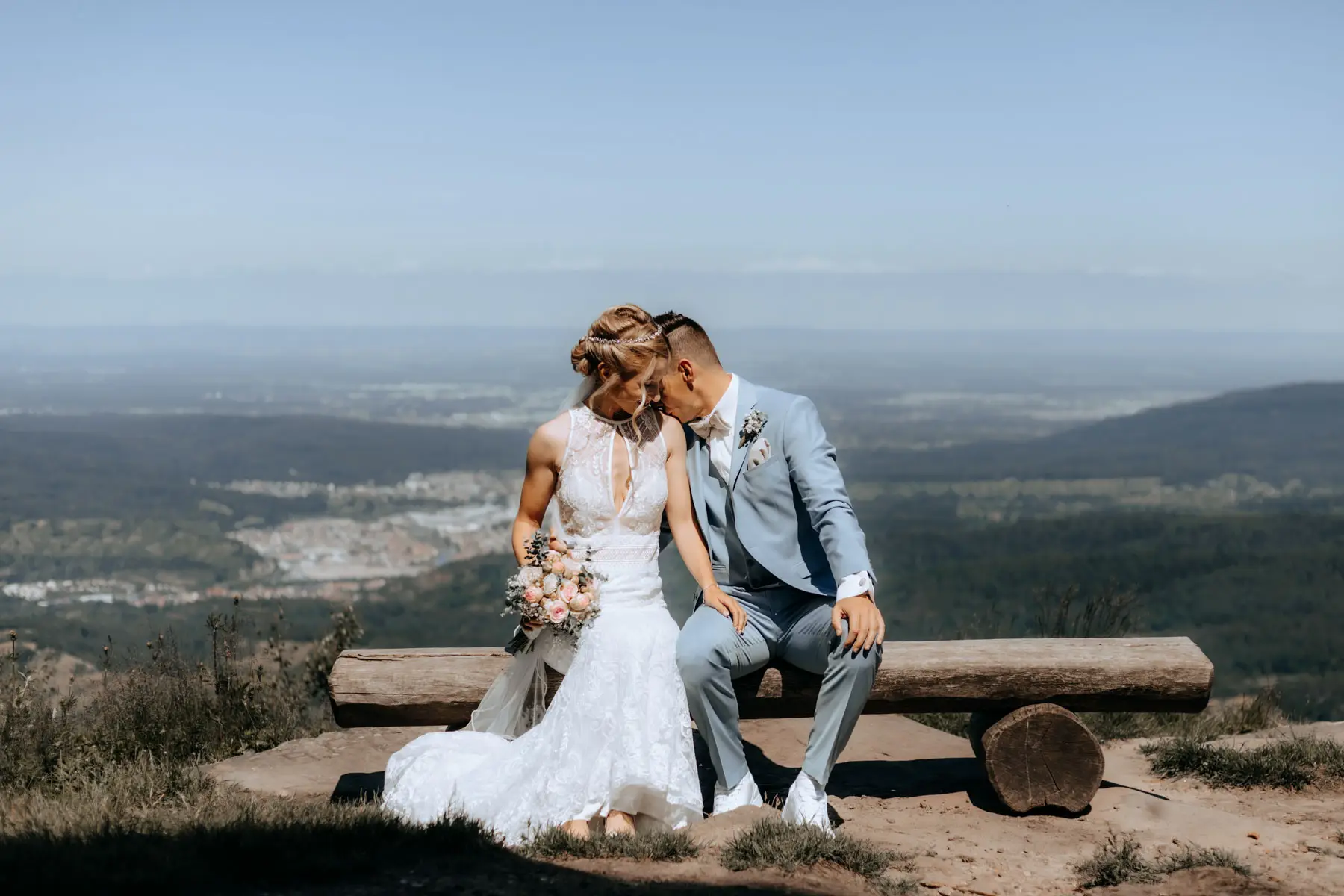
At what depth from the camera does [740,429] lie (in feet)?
17.1

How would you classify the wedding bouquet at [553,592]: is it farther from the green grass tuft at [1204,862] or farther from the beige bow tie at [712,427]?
the green grass tuft at [1204,862]

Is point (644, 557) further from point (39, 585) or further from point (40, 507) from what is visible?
point (40, 507)

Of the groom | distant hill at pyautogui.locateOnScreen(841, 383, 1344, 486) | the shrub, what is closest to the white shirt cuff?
the groom

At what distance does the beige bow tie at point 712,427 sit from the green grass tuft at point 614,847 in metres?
1.79

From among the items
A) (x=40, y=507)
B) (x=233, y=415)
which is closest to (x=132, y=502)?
(x=40, y=507)

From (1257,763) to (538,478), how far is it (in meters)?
3.99

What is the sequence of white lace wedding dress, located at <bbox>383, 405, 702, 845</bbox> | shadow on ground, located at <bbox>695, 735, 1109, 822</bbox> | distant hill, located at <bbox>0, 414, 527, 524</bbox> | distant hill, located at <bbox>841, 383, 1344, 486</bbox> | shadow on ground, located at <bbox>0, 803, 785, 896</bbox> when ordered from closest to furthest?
shadow on ground, located at <bbox>0, 803, 785, 896</bbox>, white lace wedding dress, located at <bbox>383, 405, 702, 845</bbox>, shadow on ground, located at <bbox>695, 735, 1109, 822</bbox>, distant hill, located at <bbox>841, 383, 1344, 486</bbox>, distant hill, located at <bbox>0, 414, 527, 524</bbox>

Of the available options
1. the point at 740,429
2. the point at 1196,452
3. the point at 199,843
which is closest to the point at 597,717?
the point at 740,429

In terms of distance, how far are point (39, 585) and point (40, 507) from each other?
28.7ft

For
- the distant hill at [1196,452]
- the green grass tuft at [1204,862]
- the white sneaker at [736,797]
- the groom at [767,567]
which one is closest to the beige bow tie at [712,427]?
the groom at [767,567]

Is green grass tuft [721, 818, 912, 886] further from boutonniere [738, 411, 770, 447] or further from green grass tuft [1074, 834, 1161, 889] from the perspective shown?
boutonniere [738, 411, 770, 447]

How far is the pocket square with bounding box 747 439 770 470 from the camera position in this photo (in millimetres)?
5145

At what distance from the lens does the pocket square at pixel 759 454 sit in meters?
5.14

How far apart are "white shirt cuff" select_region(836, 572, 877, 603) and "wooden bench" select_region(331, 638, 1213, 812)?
0.50m
